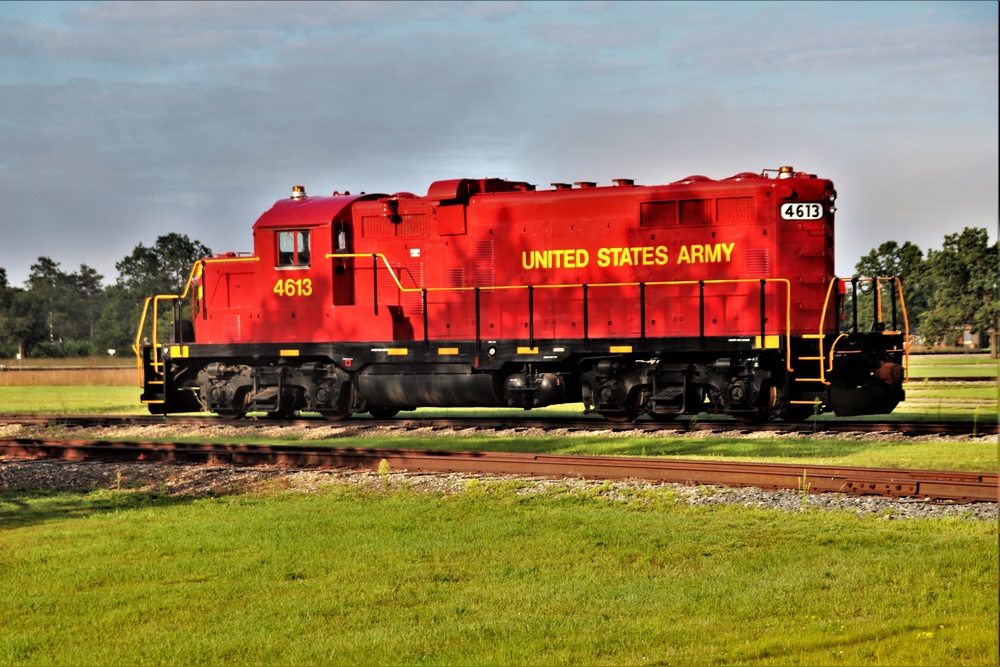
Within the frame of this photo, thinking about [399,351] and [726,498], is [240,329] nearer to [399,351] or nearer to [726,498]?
[399,351]

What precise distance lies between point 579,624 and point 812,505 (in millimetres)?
4160

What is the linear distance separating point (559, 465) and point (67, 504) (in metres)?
5.32

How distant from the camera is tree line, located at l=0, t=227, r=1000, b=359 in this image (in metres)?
50.6

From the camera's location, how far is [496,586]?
7.26 meters

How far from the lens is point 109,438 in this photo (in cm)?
1773

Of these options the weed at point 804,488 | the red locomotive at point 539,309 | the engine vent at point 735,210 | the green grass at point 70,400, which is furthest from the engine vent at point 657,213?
the green grass at point 70,400

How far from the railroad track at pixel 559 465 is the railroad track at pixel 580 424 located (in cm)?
352

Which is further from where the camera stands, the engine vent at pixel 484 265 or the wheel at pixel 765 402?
the engine vent at pixel 484 265

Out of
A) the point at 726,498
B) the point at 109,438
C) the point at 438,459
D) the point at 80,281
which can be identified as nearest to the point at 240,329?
the point at 109,438

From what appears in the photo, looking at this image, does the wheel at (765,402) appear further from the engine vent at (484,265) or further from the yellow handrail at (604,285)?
the engine vent at (484,265)

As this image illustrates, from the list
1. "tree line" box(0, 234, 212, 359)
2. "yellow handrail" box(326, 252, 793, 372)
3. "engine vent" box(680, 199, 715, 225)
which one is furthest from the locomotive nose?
"tree line" box(0, 234, 212, 359)

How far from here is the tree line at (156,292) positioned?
50.6 metres

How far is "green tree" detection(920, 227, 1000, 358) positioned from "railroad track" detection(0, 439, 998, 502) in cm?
4182

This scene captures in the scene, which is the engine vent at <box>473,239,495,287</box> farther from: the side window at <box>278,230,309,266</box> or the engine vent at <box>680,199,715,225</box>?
the engine vent at <box>680,199,715,225</box>
